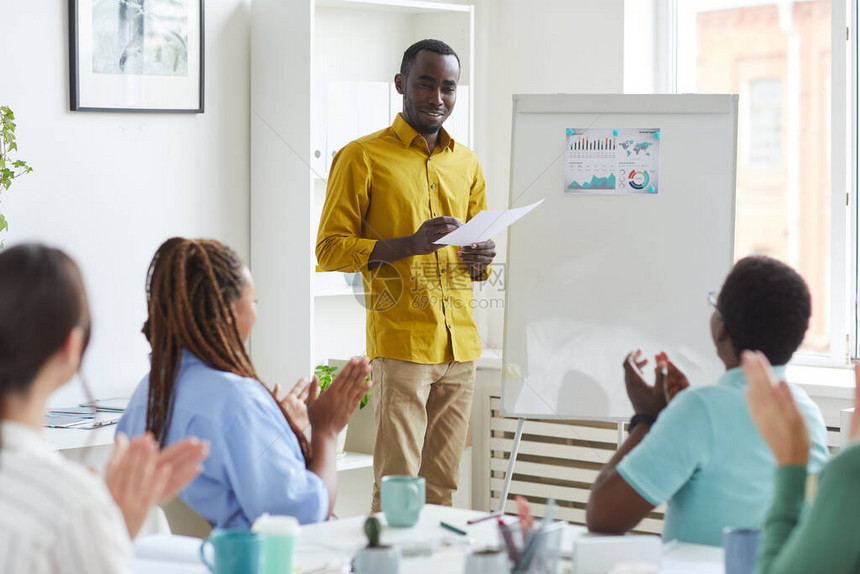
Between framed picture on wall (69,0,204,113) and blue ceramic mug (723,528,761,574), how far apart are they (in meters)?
2.47

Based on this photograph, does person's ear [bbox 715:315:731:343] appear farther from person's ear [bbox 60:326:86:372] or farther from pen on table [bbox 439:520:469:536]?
person's ear [bbox 60:326:86:372]

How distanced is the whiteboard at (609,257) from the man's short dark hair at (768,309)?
118 centimetres

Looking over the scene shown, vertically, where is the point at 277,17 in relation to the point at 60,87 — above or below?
above

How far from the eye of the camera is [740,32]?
362cm

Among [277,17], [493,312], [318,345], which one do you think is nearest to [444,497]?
[318,345]

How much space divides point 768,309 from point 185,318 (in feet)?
3.11

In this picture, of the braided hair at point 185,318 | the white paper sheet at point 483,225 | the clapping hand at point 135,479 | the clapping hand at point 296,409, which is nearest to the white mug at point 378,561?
the clapping hand at point 135,479

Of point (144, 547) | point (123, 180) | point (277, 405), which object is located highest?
point (123, 180)

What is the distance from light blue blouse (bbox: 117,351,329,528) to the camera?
5.32 feet

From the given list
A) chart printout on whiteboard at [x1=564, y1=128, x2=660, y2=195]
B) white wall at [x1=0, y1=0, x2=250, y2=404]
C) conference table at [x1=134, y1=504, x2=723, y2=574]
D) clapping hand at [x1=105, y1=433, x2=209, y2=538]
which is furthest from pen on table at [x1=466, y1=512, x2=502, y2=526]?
white wall at [x1=0, y1=0, x2=250, y2=404]

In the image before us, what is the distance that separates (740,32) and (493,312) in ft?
4.57

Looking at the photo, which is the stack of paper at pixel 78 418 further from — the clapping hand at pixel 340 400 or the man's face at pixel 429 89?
the man's face at pixel 429 89

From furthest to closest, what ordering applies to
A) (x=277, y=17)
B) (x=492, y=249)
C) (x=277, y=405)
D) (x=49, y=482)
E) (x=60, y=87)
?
(x=277, y=17)
(x=60, y=87)
(x=492, y=249)
(x=277, y=405)
(x=49, y=482)

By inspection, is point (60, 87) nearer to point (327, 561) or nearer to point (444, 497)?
point (444, 497)
